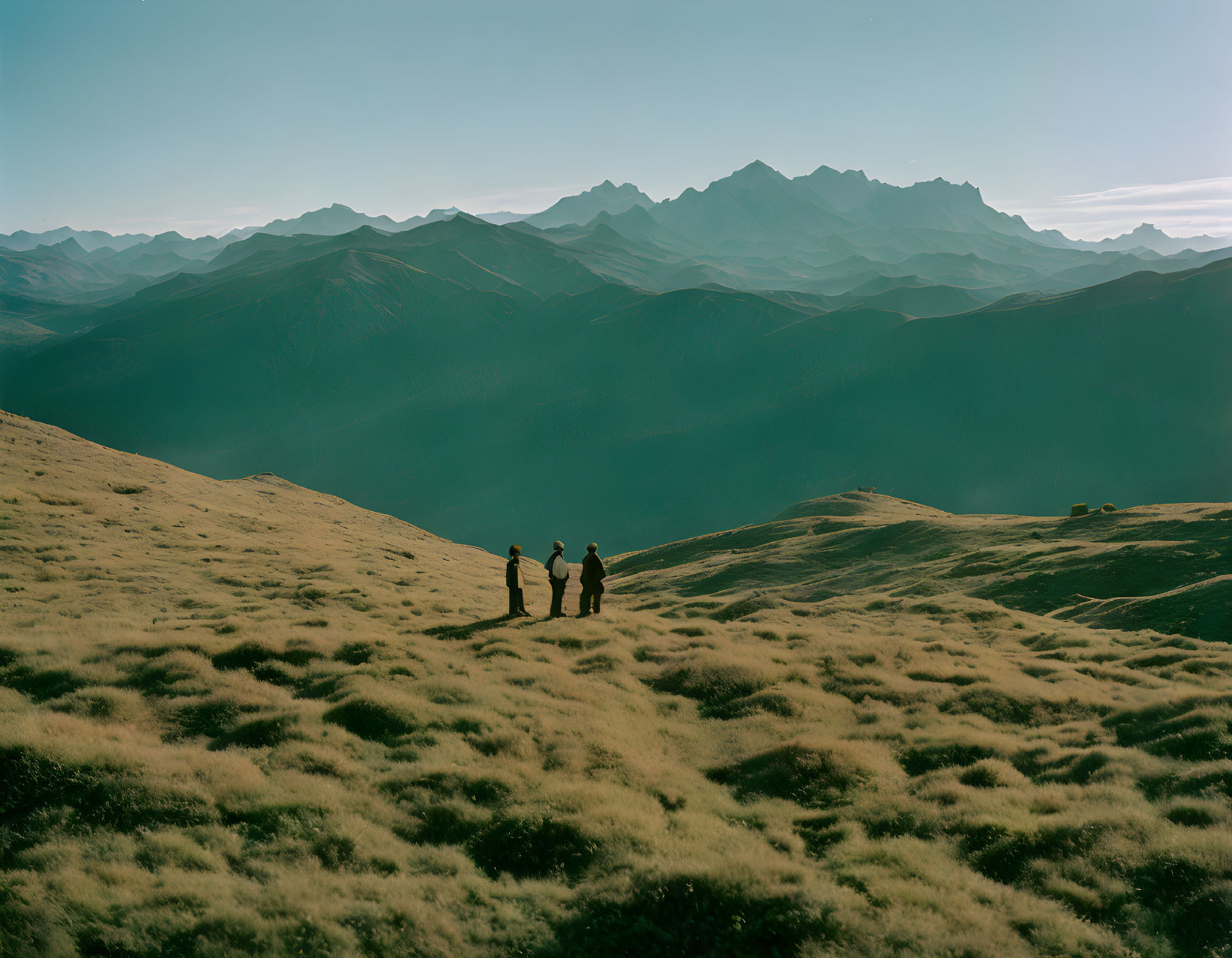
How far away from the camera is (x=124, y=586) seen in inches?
1063

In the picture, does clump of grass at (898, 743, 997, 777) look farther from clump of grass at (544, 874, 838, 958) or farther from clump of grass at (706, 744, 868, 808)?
clump of grass at (544, 874, 838, 958)

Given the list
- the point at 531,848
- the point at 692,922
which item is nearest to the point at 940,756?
the point at 692,922

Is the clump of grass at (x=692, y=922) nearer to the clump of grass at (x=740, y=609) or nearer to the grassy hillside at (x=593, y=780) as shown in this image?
the grassy hillside at (x=593, y=780)

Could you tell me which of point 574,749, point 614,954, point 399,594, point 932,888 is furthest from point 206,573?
point 932,888

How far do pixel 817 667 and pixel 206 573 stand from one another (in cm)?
2694

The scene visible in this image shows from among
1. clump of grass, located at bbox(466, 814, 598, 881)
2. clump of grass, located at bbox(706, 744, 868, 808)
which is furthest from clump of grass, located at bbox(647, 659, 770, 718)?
clump of grass, located at bbox(466, 814, 598, 881)

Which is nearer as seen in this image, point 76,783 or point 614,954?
point 614,954

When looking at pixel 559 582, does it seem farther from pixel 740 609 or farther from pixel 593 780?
pixel 740 609

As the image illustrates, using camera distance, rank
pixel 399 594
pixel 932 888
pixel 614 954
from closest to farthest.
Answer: pixel 614 954, pixel 932 888, pixel 399 594

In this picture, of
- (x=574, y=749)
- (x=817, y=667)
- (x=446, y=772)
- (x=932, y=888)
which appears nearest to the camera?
(x=932, y=888)

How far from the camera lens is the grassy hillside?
27.1 feet

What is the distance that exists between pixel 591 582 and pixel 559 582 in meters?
1.85

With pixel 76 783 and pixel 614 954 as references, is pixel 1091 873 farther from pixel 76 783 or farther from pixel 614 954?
pixel 76 783

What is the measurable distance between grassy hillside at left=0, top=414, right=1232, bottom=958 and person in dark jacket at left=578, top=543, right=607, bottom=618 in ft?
5.98
